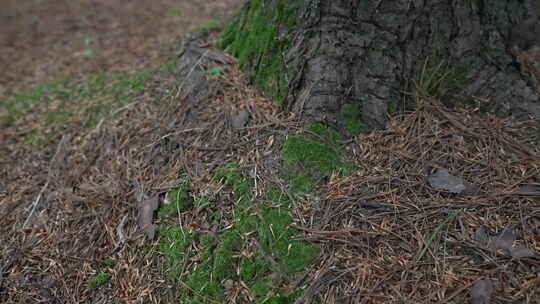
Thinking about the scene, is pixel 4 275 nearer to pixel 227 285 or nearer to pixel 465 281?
pixel 227 285

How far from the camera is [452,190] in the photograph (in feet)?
7.96

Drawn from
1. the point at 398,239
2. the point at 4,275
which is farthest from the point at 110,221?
the point at 398,239

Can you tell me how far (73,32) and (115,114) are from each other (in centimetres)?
360

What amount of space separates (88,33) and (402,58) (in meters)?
5.18

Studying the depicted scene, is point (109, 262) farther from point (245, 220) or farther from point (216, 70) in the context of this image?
point (216, 70)

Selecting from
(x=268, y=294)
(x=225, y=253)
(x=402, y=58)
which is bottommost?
(x=268, y=294)

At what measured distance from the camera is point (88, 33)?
6.30 meters

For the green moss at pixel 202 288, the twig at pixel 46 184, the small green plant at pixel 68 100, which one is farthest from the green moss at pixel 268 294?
the small green plant at pixel 68 100

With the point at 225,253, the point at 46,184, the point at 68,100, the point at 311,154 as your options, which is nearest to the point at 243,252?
the point at 225,253

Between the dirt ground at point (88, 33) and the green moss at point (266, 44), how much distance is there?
1.34 metres

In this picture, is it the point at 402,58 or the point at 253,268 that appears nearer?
the point at 253,268

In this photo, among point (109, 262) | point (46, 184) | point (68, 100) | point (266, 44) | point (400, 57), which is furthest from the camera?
point (68, 100)

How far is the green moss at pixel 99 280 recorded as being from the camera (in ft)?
8.39

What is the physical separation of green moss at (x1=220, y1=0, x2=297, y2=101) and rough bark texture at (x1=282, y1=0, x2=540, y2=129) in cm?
13
